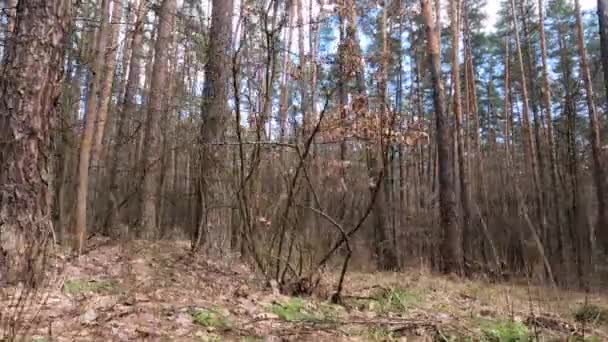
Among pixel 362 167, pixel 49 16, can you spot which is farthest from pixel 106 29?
pixel 362 167

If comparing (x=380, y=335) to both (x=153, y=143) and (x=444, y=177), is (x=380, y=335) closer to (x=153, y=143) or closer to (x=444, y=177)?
(x=153, y=143)

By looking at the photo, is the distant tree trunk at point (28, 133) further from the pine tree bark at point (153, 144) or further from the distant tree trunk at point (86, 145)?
the pine tree bark at point (153, 144)

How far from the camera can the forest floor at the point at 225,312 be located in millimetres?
2604

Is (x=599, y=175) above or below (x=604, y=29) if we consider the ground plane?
below

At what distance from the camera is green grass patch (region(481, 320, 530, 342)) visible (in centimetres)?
305

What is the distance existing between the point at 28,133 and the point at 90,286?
3.79ft

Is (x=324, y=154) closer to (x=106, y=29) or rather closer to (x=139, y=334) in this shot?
(x=106, y=29)

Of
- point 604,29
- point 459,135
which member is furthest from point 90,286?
point 459,135

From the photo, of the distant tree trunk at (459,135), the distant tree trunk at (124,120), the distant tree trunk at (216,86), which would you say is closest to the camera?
the distant tree trunk at (216,86)

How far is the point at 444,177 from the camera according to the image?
939cm

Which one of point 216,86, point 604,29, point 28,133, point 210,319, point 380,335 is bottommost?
point 380,335

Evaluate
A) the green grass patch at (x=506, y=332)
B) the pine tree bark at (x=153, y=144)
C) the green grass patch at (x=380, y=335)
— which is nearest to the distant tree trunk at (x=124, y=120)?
the pine tree bark at (x=153, y=144)

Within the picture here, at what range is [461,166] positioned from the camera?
12.3 m

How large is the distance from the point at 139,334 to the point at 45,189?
1384 mm
